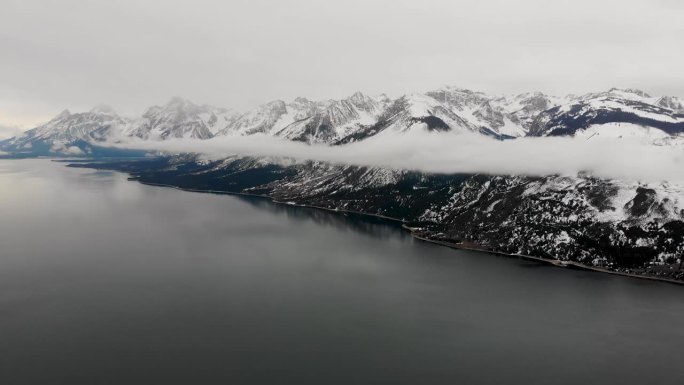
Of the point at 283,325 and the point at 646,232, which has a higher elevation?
the point at 646,232

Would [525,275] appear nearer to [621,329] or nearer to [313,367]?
[621,329]

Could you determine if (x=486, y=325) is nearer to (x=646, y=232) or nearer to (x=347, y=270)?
(x=347, y=270)

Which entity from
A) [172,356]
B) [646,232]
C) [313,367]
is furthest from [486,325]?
[646,232]

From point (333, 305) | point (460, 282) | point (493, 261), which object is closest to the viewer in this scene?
point (333, 305)

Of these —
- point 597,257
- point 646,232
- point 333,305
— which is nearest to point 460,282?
point 333,305

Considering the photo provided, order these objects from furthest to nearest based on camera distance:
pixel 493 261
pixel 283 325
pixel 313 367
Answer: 1. pixel 493 261
2. pixel 283 325
3. pixel 313 367

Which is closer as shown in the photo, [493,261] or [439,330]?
[439,330]
